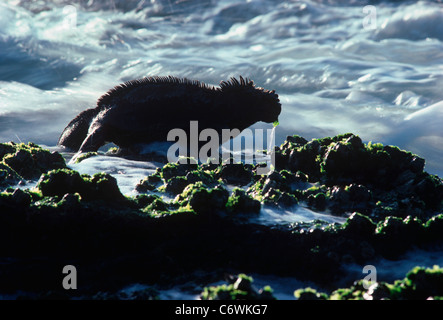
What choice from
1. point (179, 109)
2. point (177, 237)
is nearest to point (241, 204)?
point (177, 237)

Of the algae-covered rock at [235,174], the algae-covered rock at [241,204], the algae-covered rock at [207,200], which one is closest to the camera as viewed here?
the algae-covered rock at [207,200]

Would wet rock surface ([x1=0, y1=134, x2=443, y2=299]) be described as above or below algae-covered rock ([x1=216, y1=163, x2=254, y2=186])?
below

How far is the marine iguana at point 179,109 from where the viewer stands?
9.03 meters

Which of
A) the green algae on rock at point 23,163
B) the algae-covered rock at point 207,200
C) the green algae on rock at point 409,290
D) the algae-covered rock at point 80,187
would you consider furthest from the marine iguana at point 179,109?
the green algae on rock at point 409,290

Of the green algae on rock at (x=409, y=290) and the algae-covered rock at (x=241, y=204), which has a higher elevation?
the algae-covered rock at (x=241, y=204)

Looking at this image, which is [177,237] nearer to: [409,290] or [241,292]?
[241,292]

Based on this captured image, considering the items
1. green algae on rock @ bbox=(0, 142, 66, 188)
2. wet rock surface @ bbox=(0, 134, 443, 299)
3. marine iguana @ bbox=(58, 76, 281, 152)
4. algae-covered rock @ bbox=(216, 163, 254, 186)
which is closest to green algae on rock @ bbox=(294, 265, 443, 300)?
wet rock surface @ bbox=(0, 134, 443, 299)

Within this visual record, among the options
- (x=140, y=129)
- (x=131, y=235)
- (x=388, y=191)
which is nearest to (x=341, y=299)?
(x=131, y=235)

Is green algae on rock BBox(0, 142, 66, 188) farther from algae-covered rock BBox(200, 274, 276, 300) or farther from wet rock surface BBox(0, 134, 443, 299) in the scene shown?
algae-covered rock BBox(200, 274, 276, 300)

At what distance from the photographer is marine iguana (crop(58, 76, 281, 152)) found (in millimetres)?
9031

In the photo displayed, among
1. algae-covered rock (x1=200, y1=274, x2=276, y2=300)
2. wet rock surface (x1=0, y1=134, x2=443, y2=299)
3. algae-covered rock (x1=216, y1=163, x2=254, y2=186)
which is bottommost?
algae-covered rock (x1=200, y1=274, x2=276, y2=300)

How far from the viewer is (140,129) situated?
9.06 meters

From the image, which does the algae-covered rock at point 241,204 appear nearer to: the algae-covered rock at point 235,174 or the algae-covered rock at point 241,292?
the algae-covered rock at point 241,292

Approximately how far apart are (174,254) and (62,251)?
3.20 ft
